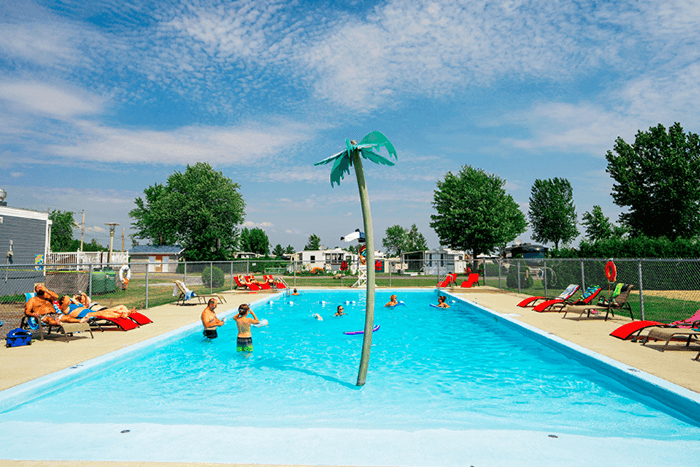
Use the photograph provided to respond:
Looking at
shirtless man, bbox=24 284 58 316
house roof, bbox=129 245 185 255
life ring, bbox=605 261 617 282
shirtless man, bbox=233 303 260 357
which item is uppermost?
house roof, bbox=129 245 185 255

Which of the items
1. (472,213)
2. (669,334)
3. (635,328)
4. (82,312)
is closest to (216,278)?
(82,312)

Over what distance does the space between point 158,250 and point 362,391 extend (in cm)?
5671

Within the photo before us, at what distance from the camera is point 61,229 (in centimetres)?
7781

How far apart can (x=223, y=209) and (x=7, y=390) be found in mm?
48525

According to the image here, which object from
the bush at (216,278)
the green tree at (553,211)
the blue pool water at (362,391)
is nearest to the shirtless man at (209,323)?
the blue pool water at (362,391)

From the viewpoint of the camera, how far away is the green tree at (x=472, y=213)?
4041 cm

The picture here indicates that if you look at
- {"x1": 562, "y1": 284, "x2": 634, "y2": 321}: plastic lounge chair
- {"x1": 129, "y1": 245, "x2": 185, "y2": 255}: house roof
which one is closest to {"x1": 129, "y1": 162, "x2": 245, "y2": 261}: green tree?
{"x1": 129, "y1": 245, "x2": 185, "y2": 255}: house roof

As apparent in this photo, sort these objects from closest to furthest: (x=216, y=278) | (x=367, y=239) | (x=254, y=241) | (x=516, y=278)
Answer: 1. (x=367, y=239)
2. (x=516, y=278)
3. (x=216, y=278)
4. (x=254, y=241)

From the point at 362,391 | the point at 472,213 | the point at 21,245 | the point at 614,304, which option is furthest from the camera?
the point at 472,213

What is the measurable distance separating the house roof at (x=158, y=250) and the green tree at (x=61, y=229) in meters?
31.8

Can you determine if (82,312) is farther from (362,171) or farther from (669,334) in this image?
(669,334)

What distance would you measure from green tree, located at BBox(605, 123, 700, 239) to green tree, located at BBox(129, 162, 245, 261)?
141 feet

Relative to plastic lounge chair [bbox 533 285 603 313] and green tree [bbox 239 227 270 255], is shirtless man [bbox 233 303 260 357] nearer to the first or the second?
plastic lounge chair [bbox 533 285 603 313]

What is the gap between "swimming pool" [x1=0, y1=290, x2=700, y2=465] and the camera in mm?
4078
